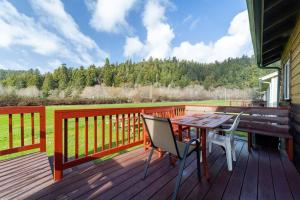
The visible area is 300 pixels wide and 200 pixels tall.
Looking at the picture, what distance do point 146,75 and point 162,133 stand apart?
3352cm

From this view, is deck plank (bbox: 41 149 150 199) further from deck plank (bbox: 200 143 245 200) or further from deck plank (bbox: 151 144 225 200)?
deck plank (bbox: 200 143 245 200)

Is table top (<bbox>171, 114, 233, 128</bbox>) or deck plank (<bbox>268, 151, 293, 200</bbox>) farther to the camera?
table top (<bbox>171, 114, 233, 128</bbox>)

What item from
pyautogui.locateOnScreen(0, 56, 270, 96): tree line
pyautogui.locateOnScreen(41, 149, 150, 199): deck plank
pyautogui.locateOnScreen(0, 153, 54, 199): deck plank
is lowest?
pyautogui.locateOnScreen(41, 149, 150, 199): deck plank

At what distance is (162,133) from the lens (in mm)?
1934

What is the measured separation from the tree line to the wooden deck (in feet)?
82.6

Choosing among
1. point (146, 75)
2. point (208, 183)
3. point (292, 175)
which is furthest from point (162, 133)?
point (146, 75)

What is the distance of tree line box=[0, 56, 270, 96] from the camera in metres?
26.8

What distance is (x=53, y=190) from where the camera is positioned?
6.24 feet

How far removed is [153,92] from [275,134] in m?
25.9

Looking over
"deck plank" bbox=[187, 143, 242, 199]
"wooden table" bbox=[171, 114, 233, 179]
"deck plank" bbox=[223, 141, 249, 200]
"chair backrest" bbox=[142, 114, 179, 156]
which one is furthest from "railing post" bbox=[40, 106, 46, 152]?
"deck plank" bbox=[223, 141, 249, 200]

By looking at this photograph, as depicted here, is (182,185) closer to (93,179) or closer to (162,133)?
(162,133)

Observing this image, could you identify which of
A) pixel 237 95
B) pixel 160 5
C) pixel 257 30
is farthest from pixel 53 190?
pixel 237 95

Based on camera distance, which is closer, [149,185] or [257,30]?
[149,185]

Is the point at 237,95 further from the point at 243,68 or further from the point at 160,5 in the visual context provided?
the point at 160,5
